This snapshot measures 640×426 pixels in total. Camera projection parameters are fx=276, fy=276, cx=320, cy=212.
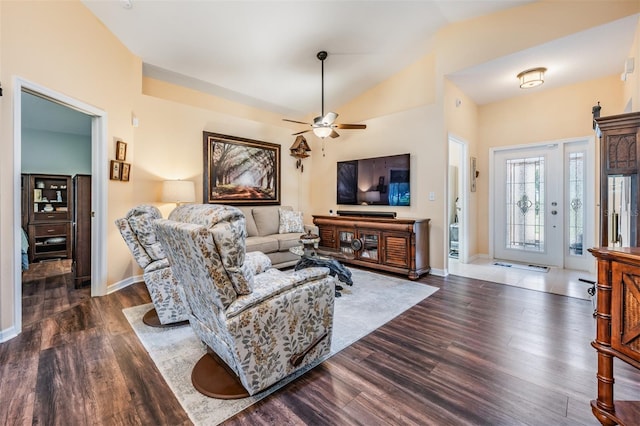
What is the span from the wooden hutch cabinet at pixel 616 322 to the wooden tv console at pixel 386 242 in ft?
8.07

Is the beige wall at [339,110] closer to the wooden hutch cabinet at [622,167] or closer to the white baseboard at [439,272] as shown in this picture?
the white baseboard at [439,272]

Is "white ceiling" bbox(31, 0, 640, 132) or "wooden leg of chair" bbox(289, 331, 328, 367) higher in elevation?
"white ceiling" bbox(31, 0, 640, 132)

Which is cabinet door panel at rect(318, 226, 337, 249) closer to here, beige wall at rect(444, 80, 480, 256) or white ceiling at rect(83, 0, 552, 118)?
beige wall at rect(444, 80, 480, 256)

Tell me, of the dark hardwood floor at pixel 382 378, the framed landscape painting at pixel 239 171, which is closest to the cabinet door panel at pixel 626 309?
the dark hardwood floor at pixel 382 378

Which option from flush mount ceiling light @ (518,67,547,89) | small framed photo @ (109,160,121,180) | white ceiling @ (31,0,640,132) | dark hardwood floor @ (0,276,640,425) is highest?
white ceiling @ (31,0,640,132)

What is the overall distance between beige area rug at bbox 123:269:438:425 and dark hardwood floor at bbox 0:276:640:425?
A: 6 centimetres

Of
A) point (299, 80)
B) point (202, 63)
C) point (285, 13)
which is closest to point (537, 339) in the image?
point (285, 13)

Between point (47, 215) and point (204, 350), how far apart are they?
18.4 ft

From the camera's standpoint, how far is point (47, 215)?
5398mm

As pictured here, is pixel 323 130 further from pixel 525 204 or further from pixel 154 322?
pixel 525 204

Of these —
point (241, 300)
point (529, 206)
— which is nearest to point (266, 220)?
point (241, 300)

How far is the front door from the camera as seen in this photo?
4457 mm

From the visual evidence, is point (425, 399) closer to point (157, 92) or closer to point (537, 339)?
point (537, 339)

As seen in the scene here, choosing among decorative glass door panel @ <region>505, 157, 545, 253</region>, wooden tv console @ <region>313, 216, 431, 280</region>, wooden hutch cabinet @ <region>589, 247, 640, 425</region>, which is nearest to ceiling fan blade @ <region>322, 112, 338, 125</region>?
wooden tv console @ <region>313, 216, 431, 280</region>
